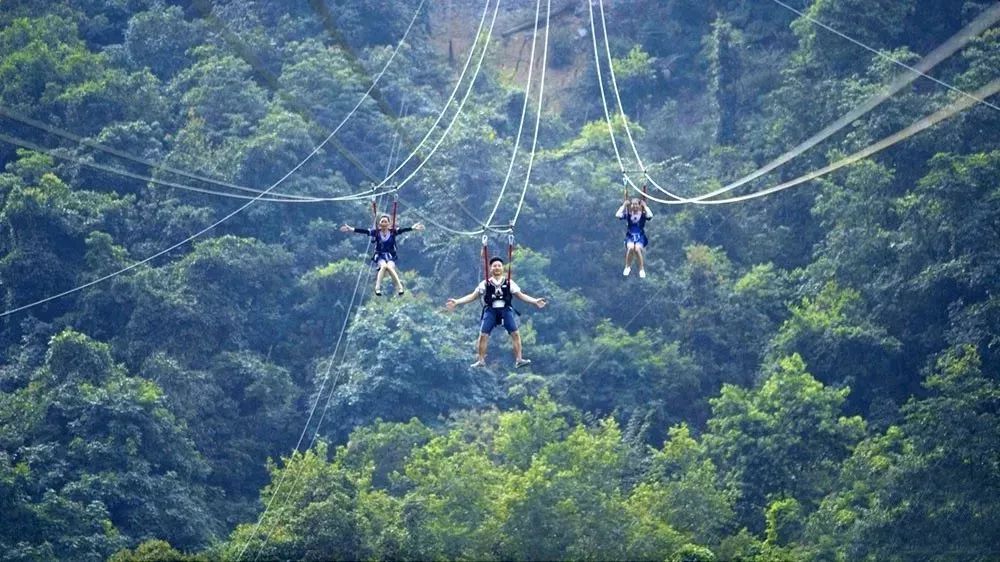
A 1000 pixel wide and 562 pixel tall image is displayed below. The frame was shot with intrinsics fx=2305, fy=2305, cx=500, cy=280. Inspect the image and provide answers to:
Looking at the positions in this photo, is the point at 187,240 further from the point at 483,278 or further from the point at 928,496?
the point at 928,496

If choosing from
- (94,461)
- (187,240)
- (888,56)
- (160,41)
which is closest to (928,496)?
(888,56)

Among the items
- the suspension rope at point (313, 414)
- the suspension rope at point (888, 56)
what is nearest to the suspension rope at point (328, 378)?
the suspension rope at point (313, 414)

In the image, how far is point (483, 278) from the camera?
43.4 m

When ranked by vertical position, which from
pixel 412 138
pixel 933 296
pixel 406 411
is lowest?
pixel 406 411

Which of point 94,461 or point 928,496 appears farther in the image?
point 94,461

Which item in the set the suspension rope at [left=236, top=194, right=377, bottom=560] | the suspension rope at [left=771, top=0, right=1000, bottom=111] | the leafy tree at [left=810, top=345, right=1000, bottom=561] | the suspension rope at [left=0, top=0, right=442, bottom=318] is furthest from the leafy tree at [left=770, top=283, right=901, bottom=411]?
the suspension rope at [left=0, top=0, right=442, bottom=318]

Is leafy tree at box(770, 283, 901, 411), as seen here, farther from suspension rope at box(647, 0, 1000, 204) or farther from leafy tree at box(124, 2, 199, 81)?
leafy tree at box(124, 2, 199, 81)

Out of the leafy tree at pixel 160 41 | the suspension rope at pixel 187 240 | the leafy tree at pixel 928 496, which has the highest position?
the leafy tree at pixel 160 41

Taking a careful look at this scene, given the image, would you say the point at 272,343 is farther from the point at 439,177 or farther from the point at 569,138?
the point at 569,138

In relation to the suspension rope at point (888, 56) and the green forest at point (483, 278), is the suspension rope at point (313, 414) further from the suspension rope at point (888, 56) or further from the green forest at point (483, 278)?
the suspension rope at point (888, 56)

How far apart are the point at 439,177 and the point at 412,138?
1.28 m

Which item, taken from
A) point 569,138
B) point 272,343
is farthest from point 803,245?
point 272,343

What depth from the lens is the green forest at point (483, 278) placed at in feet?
136

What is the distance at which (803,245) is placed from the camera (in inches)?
2008
